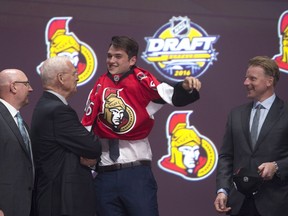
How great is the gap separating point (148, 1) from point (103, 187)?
6.00 ft

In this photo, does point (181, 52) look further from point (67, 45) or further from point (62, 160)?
point (62, 160)

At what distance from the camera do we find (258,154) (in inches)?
133

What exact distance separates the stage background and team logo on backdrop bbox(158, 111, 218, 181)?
1.6 inches

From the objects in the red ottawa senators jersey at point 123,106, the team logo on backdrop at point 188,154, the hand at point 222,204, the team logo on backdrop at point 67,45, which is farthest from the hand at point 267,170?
the team logo on backdrop at point 67,45

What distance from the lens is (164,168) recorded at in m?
4.70

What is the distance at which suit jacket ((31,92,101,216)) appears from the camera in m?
3.24

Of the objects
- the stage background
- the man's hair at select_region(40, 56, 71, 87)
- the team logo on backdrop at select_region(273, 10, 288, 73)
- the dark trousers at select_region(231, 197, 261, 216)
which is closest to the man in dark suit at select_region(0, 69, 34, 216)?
the man's hair at select_region(40, 56, 71, 87)

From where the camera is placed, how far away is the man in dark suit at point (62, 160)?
3.24 m

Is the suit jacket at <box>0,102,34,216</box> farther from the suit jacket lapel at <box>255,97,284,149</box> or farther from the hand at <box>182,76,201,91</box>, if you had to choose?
the suit jacket lapel at <box>255,97,284,149</box>

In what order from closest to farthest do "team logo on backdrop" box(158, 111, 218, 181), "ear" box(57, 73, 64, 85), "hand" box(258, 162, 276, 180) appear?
"hand" box(258, 162, 276, 180), "ear" box(57, 73, 64, 85), "team logo on backdrop" box(158, 111, 218, 181)

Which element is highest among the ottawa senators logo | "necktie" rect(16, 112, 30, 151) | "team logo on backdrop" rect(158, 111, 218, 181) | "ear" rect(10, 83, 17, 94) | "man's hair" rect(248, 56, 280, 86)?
"man's hair" rect(248, 56, 280, 86)

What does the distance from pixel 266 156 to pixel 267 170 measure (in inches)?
5.1

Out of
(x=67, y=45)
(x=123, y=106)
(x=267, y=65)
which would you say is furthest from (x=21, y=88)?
(x=67, y=45)

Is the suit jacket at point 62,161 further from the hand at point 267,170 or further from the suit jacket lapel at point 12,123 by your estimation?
the hand at point 267,170
